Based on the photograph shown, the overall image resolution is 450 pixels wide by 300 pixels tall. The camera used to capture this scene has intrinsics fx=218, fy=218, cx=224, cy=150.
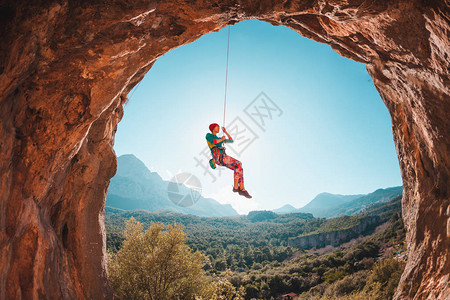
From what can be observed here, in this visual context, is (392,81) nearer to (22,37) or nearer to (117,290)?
(22,37)

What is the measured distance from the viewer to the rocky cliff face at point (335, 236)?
265ft

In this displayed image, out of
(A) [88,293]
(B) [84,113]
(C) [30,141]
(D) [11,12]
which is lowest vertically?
(A) [88,293]

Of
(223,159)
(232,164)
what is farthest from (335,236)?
(223,159)

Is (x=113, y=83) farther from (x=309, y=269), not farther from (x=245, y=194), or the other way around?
(x=309, y=269)

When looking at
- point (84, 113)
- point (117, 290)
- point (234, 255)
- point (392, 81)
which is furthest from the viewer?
point (234, 255)

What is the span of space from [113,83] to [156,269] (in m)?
13.4

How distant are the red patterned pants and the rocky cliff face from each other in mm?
88445

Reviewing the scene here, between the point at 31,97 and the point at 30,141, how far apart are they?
3.64ft

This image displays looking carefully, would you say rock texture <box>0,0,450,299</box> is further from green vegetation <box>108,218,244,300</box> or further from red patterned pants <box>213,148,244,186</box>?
green vegetation <box>108,218,244,300</box>

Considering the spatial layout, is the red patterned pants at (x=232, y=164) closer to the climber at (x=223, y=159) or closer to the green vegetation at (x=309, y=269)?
the climber at (x=223, y=159)

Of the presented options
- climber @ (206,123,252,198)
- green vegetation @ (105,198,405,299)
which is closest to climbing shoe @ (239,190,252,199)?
climber @ (206,123,252,198)

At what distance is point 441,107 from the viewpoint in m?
5.43

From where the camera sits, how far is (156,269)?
595 inches

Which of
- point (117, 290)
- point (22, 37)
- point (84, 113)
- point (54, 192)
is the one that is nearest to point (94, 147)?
point (54, 192)
